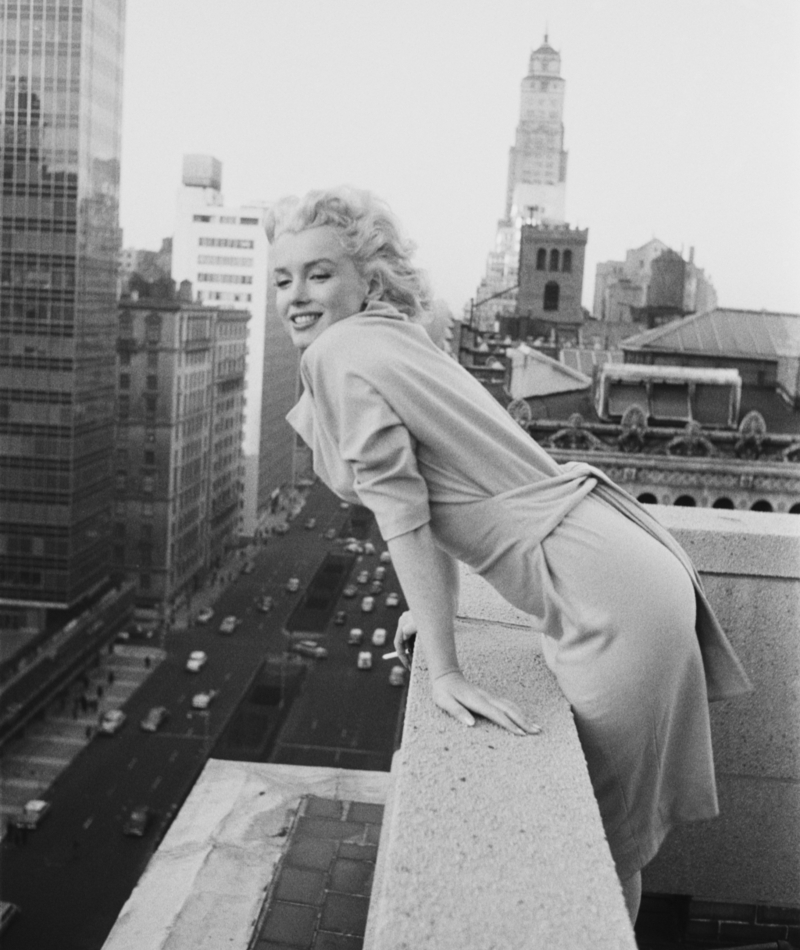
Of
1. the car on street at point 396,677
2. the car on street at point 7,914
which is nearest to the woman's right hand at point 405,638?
the car on street at point 7,914

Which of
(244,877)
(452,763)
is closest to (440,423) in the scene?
(452,763)

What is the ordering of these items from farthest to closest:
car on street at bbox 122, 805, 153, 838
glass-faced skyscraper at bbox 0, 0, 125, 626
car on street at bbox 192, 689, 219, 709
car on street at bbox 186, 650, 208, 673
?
car on street at bbox 186, 650, 208, 673, car on street at bbox 192, 689, 219, 709, glass-faced skyscraper at bbox 0, 0, 125, 626, car on street at bbox 122, 805, 153, 838

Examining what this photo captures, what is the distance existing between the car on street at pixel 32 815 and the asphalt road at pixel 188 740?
10.8 inches

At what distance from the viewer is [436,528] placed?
2.46m

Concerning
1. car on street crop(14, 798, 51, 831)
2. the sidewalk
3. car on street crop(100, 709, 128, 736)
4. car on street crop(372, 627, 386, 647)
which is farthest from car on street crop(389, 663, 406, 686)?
car on street crop(14, 798, 51, 831)

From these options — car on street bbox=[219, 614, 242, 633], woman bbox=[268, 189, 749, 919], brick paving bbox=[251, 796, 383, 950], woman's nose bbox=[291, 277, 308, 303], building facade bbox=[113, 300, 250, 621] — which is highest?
woman's nose bbox=[291, 277, 308, 303]

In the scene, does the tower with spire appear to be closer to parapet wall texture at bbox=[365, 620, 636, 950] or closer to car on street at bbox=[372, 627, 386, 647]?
car on street at bbox=[372, 627, 386, 647]

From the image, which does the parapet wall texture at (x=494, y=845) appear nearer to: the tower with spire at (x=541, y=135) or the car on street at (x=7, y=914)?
the car on street at (x=7, y=914)

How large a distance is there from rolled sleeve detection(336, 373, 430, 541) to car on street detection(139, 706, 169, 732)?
1754 inches

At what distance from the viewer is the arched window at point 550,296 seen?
239ft

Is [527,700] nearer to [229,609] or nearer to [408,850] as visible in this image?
[408,850]

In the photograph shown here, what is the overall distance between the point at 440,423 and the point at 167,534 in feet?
191

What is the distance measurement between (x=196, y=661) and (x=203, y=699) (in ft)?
15.6

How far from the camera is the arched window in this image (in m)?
72.9
